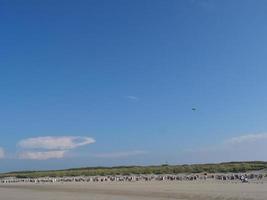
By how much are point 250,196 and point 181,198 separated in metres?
4.77

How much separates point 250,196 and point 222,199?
8.24ft

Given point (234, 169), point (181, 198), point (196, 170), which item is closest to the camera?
point (181, 198)

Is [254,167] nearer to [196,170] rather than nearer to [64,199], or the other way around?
[196,170]

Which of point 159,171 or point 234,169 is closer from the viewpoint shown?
point 234,169

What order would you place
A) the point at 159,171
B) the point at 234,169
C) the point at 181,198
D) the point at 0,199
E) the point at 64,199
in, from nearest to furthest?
the point at 181,198 → the point at 64,199 → the point at 0,199 → the point at 234,169 → the point at 159,171

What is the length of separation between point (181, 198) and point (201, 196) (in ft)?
5.11

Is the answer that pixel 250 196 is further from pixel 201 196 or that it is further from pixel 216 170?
pixel 216 170

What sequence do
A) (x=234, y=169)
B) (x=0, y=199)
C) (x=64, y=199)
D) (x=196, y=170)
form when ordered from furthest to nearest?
(x=196, y=170), (x=234, y=169), (x=0, y=199), (x=64, y=199)

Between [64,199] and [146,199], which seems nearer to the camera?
[146,199]

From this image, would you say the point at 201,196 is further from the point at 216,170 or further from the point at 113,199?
the point at 216,170

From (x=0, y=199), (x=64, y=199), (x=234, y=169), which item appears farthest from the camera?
(x=234, y=169)

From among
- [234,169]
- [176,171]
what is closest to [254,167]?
[234,169]

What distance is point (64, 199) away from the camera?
3609 cm

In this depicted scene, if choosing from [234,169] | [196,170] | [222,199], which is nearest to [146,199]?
[222,199]
